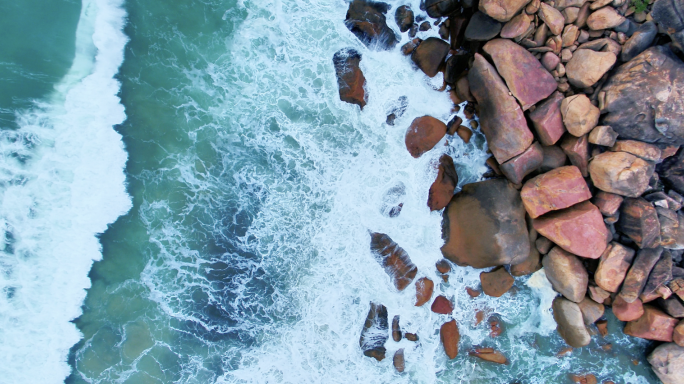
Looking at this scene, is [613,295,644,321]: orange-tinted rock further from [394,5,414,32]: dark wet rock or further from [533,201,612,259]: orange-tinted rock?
[394,5,414,32]: dark wet rock

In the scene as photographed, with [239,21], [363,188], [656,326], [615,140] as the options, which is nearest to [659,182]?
[615,140]

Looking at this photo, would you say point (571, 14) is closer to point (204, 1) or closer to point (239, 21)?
point (239, 21)

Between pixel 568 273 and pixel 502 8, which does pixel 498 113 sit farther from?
pixel 568 273

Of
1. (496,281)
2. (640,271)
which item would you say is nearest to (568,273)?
(640,271)

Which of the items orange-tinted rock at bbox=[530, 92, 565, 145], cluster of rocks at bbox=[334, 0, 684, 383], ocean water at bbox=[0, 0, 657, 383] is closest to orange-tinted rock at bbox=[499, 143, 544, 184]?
cluster of rocks at bbox=[334, 0, 684, 383]

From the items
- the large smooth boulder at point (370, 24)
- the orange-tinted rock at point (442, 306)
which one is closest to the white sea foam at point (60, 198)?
the large smooth boulder at point (370, 24)
